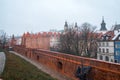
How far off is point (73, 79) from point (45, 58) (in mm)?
8235

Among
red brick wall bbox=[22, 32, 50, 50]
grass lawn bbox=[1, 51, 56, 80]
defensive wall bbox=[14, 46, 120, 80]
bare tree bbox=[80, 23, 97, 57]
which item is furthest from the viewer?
red brick wall bbox=[22, 32, 50, 50]

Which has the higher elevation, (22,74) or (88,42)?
(88,42)

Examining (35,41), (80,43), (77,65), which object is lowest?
(77,65)

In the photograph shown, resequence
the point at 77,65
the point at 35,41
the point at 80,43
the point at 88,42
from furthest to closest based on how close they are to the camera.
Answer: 1. the point at 35,41
2. the point at 88,42
3. the point at 80,43
4. the point at 77,65

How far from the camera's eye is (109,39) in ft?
137

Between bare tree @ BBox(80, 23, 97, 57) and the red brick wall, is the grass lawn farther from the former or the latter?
the red brick wall

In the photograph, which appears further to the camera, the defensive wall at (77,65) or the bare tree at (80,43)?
the bare tree at (80,43)

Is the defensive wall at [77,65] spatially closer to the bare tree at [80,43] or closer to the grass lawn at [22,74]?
the grass lawn at [22,74]

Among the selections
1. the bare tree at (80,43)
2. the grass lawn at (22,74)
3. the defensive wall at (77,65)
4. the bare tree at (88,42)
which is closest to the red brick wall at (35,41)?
the bare tree at (80,43)

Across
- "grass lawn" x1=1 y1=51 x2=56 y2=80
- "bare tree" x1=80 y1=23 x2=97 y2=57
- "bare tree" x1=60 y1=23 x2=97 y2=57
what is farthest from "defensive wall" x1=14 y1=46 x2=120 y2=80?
"bare tree" x1=80 y1=23 x2=97 y2=57

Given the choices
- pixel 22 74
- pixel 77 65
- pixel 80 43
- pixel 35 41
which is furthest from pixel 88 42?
pixel 35 41

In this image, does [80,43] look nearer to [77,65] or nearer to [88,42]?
[88,42]

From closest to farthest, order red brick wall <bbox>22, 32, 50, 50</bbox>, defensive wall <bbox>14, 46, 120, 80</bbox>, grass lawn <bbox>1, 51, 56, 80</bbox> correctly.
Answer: defensive wall <bbox>14, 46, 120, 80</bbox>
grass lawn <bbox>1, 51, 56, 80</bbox>
red brick wall <bbox>22, 32, 50, 50</bbox>

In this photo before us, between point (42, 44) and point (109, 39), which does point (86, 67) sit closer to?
point (109, 39)
